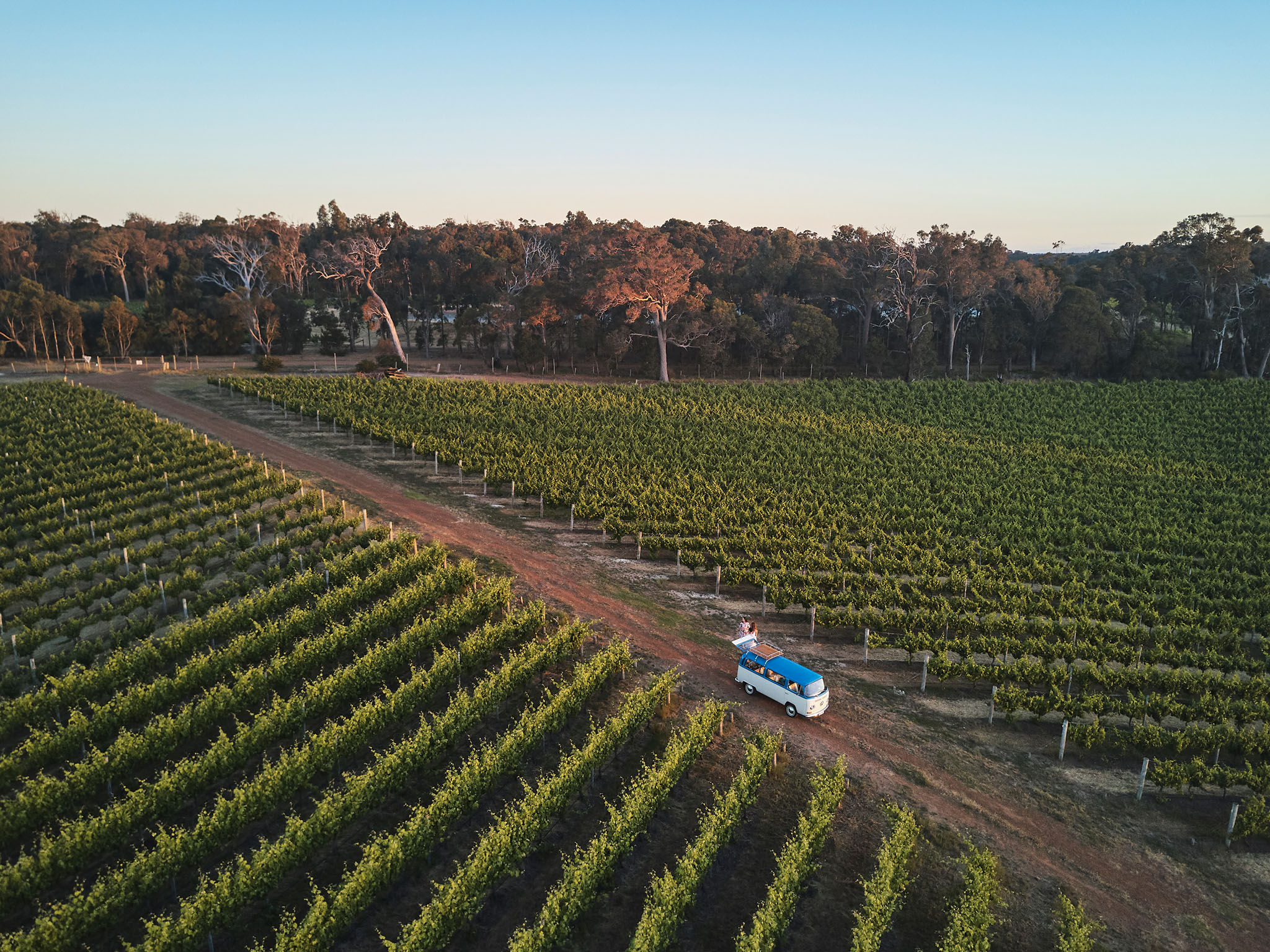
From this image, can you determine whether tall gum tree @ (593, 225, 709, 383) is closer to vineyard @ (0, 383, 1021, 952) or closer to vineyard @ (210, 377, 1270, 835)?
vineyard @ (210, 377, 1270, 835)

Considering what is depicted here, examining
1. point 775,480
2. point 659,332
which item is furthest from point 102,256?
point 775,480

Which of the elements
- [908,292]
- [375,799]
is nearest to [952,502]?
[375,799]

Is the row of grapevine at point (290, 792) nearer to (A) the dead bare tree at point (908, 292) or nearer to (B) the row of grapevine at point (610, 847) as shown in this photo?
(B) the row of grapevine at point (610, 847)

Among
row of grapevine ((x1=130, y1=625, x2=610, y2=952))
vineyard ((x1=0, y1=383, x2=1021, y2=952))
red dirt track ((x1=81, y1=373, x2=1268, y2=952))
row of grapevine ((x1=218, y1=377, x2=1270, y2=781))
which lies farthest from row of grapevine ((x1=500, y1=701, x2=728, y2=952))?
row of grapevine ((x1=218, y1=377, x2=1270, y2=781))

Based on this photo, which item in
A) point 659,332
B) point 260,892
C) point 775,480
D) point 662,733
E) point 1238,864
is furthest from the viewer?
point 659,332

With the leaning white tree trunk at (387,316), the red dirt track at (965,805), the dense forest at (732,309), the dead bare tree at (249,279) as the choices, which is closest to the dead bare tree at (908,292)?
the dense forest at (732,309)

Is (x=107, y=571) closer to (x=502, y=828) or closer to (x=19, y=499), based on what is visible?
(x=19, y=499)
